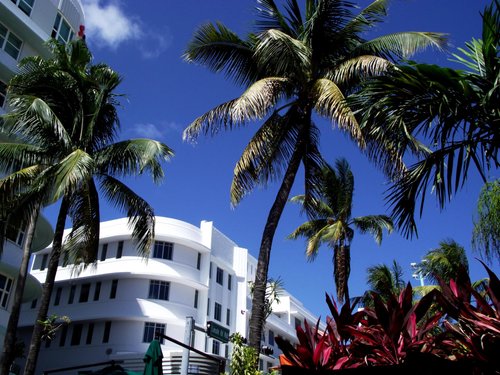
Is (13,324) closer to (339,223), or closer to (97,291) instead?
(339,223)

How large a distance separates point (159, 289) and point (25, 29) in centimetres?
1829

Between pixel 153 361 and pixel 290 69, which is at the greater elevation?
pixel 290 69

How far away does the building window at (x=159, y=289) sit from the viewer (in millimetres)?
33969

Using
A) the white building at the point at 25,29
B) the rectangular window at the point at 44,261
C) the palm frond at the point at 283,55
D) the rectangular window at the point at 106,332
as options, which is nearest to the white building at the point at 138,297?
the rectangular window at the point at 106,332

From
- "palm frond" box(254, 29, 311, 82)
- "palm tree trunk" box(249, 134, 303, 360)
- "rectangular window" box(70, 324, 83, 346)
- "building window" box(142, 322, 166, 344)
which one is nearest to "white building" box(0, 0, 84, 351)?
"rectangular window" box(70, 324, 83, 346)

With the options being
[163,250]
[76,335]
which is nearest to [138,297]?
[163,250]

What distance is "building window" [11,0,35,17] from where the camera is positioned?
81.0ft

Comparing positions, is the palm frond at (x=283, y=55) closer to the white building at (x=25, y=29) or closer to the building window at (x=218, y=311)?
the white building at (x=25, y=29)

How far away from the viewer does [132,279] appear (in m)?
34.4

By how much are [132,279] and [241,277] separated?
10.4m

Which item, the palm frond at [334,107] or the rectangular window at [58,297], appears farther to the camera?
the rectangular window at [58,297]

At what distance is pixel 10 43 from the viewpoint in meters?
24.4

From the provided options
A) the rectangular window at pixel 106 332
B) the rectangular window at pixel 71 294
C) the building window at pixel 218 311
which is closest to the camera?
the rectangular window at pixel 106 332

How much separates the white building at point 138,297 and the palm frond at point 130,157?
16.0 meters
